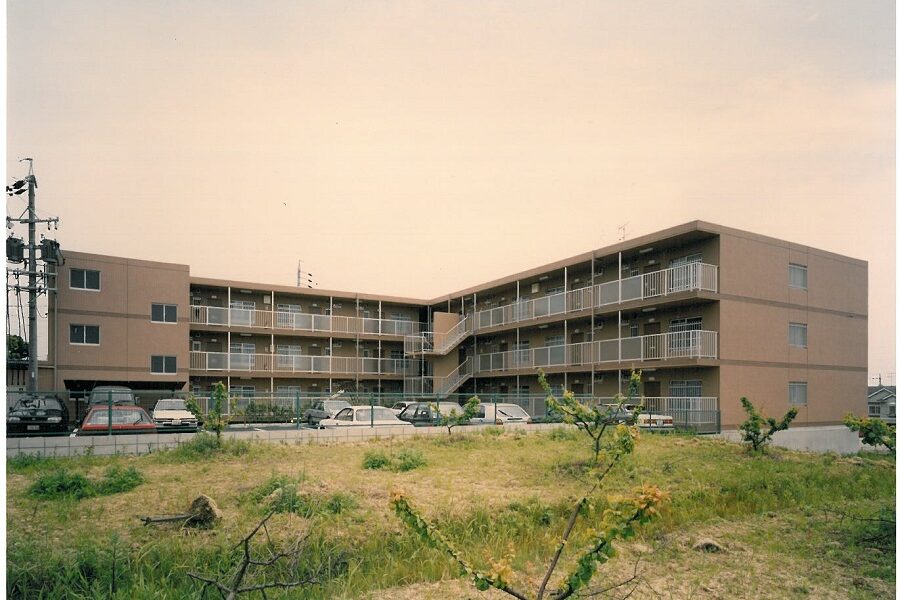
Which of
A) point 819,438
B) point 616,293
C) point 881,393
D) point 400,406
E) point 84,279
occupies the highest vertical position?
point 84,279

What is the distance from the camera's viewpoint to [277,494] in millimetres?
4562

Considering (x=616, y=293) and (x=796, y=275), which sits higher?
(x=796, y=275)

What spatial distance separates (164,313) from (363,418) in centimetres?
769

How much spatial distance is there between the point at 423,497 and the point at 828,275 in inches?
386

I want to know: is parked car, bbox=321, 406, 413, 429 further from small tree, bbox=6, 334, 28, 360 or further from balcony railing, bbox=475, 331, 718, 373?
small tree, bbox=6, 334, 28, 360

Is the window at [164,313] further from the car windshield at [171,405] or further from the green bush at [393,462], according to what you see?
the green bush at [393,462]

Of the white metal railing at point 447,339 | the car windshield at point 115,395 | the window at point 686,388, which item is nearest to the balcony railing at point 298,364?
the white metal railing at point 447,339

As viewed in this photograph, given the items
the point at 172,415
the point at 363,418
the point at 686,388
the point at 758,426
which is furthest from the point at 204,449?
the point at 686,388

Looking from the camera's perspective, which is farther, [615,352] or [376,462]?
[615,352]

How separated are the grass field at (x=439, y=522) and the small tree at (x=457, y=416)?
8.60 ft

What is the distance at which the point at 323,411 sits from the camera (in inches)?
525

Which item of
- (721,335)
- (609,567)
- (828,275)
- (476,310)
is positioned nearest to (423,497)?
(609,567)

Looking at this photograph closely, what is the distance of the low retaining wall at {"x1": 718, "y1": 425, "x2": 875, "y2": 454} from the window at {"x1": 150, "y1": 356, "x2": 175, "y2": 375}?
12608 millimetres

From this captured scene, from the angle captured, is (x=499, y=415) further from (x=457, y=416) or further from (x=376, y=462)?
(x=376, y=462)
